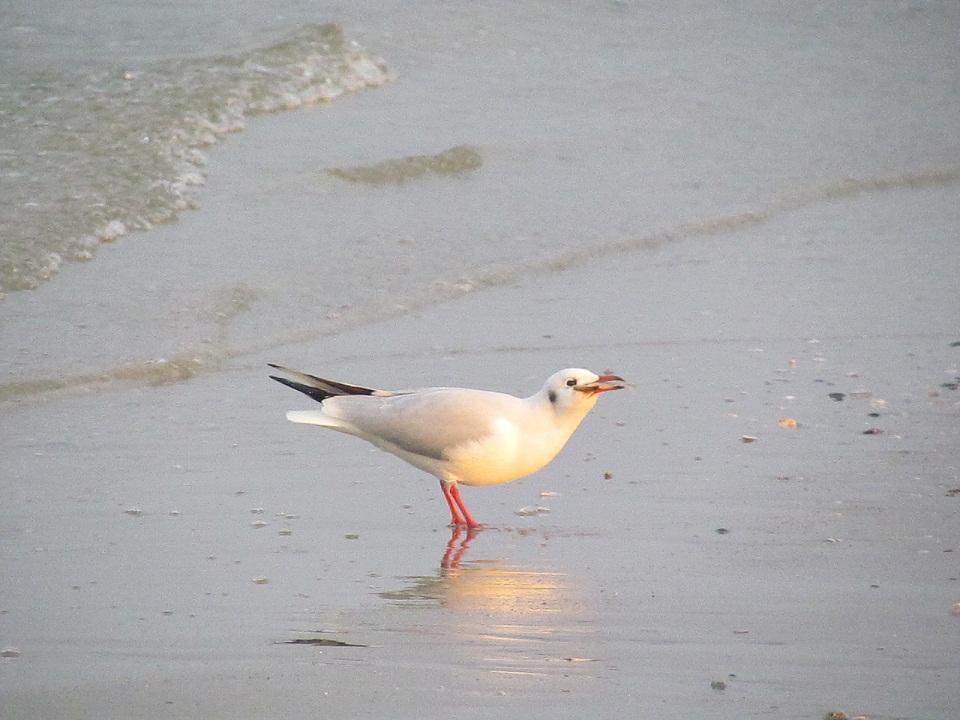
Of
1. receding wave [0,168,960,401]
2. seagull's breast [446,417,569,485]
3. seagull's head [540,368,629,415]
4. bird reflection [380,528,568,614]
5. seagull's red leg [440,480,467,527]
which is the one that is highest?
seagull's head [540,368,629,415]

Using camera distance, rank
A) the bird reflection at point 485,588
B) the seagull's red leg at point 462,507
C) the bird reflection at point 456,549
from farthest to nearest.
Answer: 1. the seagull's red leg at point 462,507
2. the bird reflection at point 456,549
3. the bird reflection at point 485,588

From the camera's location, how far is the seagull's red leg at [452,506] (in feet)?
15.4

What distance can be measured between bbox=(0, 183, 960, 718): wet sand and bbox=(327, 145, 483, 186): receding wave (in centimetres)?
205

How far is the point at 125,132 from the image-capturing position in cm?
915

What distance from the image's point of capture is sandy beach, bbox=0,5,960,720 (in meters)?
3.46

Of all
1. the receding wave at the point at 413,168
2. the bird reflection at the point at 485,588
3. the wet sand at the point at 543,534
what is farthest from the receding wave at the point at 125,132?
the bird reflection at the point at 485,588

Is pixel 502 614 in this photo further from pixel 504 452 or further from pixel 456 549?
pixel 504 452

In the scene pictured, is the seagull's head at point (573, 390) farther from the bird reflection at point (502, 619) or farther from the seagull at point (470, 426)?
the bird reflection at point (502, 619)

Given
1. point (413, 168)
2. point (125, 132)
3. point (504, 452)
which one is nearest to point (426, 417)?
point (504, 452)

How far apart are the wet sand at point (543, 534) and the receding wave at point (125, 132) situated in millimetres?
1950

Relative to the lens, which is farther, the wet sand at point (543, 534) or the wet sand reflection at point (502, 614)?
the wet sand reflection at point (502, 614)

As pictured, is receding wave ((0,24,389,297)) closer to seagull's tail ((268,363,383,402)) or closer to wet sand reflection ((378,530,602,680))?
seagull's tail ((268,363,383,402))

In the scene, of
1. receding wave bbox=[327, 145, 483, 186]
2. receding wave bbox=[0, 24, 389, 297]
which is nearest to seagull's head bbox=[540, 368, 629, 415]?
receding wave bbox=[0, 24, 389, 297]

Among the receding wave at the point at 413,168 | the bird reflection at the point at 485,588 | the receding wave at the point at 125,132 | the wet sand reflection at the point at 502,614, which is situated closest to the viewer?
the wet sand reflection at the point at 502,614
